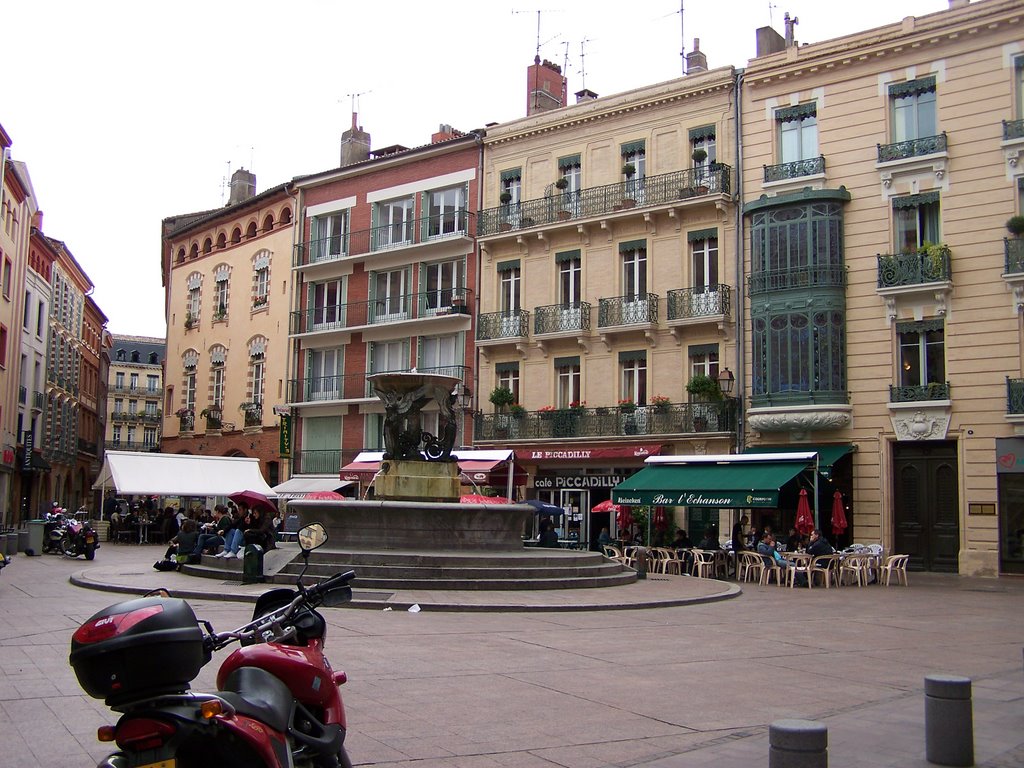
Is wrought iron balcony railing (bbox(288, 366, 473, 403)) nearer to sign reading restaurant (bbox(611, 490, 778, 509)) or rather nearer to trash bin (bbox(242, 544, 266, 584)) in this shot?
sign reading restaurant (bbox(611, 490, 778, 509))

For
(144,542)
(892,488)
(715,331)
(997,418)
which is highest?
(715,331)

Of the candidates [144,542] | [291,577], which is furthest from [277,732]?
[144,542]

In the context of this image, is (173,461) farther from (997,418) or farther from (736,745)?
(736,745)

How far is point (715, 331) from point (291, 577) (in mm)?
16821

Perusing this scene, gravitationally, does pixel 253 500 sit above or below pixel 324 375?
below

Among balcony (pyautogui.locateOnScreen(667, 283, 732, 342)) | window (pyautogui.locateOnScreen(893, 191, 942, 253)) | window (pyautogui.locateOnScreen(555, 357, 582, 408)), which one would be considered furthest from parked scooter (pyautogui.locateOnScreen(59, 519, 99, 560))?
window (pyautogui.locateOnScreen(893, 191, 942, 253))

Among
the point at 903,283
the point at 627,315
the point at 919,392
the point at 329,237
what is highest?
the point at 329,237

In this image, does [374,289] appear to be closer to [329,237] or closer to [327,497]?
[329,237]

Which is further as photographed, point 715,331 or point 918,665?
point 715,331

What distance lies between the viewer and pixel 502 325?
3438 cm

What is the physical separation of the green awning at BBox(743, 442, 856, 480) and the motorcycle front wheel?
1738 cm

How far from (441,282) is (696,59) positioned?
37.0ft

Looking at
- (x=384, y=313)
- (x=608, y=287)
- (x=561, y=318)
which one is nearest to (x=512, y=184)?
(x=561, y=318)

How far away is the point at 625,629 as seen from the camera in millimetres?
13055
